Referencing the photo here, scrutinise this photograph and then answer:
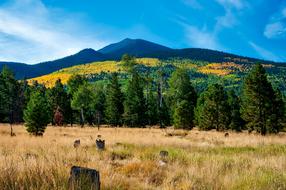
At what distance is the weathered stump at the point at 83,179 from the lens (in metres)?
5.69

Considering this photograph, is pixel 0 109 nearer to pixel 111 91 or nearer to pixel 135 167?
pixel 111 91

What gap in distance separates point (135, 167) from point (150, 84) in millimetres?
83105

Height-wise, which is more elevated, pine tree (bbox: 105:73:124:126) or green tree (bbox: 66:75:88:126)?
green tree (bbox: 66:75:88:126)

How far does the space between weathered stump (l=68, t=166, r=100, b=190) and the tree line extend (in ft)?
86.8

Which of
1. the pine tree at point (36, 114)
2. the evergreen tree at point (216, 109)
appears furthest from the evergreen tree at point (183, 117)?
the pine tree at point (36, 114)

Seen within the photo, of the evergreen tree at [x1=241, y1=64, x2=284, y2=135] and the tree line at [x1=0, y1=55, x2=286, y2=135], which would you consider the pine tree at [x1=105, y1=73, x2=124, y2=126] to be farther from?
the evergreen tree at [x1=241, y1=64, x2=284, y2=135]

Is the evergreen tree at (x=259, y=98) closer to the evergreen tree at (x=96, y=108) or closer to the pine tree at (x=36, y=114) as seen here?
the pine tree at (x=36, y=114)

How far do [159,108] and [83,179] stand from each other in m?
69.0

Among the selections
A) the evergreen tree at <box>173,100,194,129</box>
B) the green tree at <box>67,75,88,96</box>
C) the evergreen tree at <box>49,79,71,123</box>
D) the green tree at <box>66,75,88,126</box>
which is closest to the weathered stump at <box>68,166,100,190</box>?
Answer: the evergreen tree at <box>173,100,194,129</box>

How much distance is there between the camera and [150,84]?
92.6m

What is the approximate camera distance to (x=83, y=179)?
5.83 metres

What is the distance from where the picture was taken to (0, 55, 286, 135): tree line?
42969 millimetres

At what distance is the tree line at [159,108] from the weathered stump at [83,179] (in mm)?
26463

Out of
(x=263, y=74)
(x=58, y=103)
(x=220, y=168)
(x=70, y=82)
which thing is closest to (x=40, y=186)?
(x=220, y=168)
